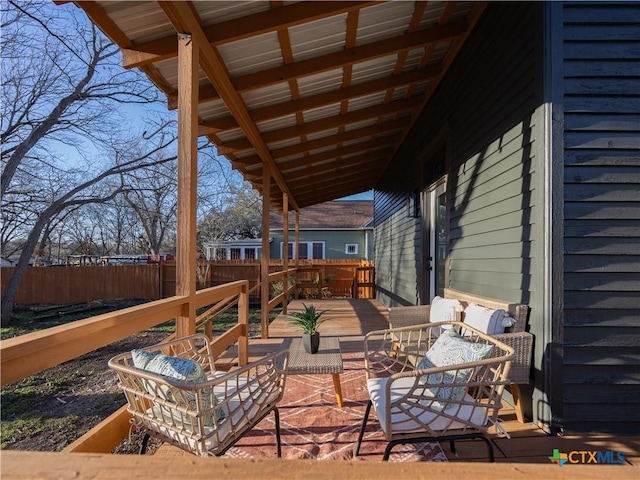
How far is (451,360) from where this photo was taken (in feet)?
6.32

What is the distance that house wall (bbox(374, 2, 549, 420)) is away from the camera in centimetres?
246

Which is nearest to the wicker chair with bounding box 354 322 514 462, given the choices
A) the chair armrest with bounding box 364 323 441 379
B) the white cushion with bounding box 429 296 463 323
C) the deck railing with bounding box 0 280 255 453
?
the chair armrest with bounding box 364 323 441 379

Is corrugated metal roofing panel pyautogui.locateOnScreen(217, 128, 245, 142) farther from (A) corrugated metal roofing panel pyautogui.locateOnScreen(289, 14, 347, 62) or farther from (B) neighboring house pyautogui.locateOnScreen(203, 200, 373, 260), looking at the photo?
(B) neighboring house pyautogui.locateOnScreen(203, 200, 373, 260)

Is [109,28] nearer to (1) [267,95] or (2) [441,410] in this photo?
(1) [267,95]

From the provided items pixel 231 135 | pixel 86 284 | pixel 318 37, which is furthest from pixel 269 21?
pixel 86 284

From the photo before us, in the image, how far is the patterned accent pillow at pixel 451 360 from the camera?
176 cm

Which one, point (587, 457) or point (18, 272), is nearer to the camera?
point (587, 457)

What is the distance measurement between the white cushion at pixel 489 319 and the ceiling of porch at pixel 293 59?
234 cm

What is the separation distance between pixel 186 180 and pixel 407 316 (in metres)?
2.53

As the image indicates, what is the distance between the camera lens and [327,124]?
15.5ft

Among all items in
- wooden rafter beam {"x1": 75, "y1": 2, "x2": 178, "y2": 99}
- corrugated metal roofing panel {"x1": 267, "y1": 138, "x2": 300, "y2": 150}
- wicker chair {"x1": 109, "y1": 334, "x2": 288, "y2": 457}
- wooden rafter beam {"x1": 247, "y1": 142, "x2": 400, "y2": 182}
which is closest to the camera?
wicker chair {"x1": 109, "y1": 334, "x2": 288, "y2": 457}

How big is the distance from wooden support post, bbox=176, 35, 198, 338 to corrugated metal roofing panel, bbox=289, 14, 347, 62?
895mm

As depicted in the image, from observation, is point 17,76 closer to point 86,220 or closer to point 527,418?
point 527,418

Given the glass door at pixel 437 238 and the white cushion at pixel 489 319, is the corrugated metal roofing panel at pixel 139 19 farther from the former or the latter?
the glass door at pixel 437 238
